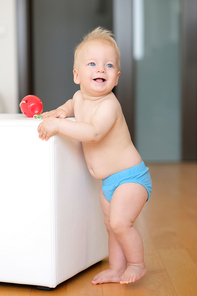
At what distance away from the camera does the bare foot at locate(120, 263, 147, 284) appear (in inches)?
42.1

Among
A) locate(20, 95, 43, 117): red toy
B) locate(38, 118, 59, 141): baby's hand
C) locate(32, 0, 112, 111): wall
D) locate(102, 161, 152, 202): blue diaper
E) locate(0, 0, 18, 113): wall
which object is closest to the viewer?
locate(38, 118, 59, 141): baby's hand

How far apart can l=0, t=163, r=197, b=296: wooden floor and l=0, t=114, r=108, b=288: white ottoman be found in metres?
0.06

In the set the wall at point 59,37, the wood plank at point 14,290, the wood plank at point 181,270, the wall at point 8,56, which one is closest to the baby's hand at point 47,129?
the wood plank at point 14,290

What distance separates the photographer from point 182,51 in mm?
3609

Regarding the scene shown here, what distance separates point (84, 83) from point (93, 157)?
0.22 metres

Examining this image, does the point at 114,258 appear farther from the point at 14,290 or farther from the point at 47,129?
the point at 47,129

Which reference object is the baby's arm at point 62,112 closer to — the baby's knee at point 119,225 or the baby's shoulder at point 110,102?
the baby's shoulder at point 110,102

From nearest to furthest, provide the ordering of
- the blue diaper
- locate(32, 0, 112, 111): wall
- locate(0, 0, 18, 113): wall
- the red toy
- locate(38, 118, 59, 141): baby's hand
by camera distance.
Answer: locate(38, 118, 59, 141): baby's hand → the blue diaper → the red toy → locate(0, 0, 18, 113): wall → locate(32, 0, 112, 111): wall

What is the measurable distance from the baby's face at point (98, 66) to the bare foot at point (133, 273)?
1.71 feet

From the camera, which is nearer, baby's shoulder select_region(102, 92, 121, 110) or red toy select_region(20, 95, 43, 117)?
baby's shoulder select_region(102, 92, 121, 110)

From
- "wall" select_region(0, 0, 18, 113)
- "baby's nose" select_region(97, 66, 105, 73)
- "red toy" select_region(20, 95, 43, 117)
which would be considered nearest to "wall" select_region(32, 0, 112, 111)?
"wall" select_region(0, 0, 18, 113)

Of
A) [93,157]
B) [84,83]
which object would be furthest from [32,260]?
[84,83]

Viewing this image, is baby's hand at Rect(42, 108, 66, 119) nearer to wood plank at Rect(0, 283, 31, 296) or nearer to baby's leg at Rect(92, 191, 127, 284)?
baby's leg at Rect(92, 191, 127, 284)

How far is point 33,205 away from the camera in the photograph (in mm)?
1047
